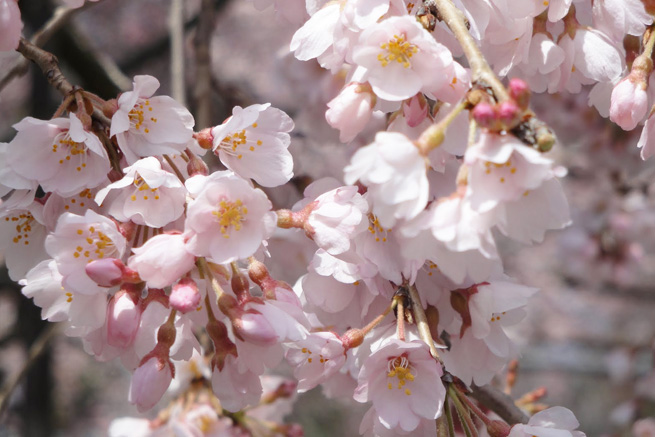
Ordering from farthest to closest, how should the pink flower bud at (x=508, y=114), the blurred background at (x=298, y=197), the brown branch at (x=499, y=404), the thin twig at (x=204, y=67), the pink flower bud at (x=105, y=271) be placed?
the blurred background at (x=298, y=197) < the thin twig at (x=204, y=67) < the brown branch at (x=499, y=404) < the pink flower bud at (x=105, y=271) < the pink flower bud at (x=508, y=114)

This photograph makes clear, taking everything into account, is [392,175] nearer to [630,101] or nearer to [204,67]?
[630,101]

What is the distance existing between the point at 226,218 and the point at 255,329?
0.46ft

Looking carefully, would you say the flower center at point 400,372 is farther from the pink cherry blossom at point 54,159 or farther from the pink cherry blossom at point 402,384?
the pink cherry blossom at point 54,159

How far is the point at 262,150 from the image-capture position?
1.06 m

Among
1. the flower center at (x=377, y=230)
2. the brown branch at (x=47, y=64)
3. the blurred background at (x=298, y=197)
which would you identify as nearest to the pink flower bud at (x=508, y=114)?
the flower center at (x=377, y=230)

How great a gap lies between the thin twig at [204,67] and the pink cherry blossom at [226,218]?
92cm

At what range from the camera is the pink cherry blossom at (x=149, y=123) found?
0.98 metres

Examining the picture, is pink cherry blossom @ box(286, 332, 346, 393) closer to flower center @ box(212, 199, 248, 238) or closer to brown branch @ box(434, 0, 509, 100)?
flower center @ box(212, 199, 248, 238)

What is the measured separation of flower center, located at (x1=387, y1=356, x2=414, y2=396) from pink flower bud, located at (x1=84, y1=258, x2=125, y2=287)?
388 mm

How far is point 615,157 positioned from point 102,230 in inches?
101

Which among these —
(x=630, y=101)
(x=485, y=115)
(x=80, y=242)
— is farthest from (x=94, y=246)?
(x=630, y=101)

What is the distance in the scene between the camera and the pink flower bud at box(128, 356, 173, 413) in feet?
3.00

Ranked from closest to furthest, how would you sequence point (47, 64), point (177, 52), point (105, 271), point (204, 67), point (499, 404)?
1. point (105, 271)
2. point (47, 64)
3. point (499, 404)
4. point (204, 67)
5. point (177, 52)

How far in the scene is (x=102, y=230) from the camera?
0.90 metres
